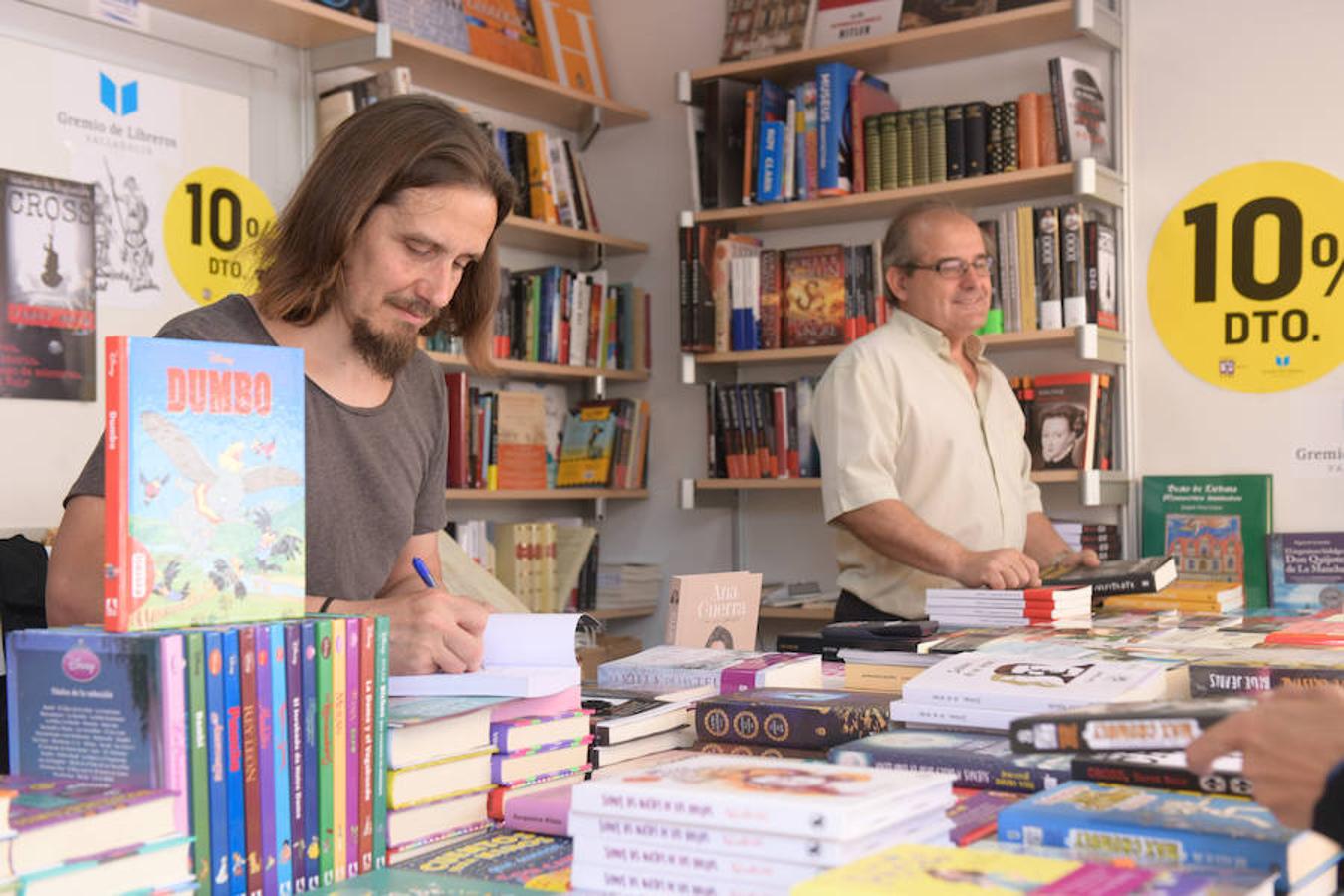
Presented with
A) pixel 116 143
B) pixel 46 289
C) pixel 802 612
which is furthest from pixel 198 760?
pixel 802 612

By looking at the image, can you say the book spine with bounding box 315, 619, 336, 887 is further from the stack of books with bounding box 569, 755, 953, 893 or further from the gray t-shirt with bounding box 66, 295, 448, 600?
the gray t-shirt with bounding box 66, 295, 448, 600

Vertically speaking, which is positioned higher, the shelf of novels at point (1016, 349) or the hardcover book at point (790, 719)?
the shelf of novels at point (1016, 349)

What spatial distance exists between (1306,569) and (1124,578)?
1.60 meters

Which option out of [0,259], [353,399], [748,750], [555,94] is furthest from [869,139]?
[748,750]

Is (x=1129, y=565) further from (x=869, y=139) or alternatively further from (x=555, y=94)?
(x=555, y=94)

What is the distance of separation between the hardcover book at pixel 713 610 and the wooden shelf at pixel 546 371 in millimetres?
1956

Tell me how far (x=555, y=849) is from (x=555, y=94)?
3762 mm

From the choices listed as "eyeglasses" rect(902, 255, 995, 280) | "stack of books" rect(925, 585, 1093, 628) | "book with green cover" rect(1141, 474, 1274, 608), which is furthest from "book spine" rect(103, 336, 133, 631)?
"book with green cover" rect(1141, 474, 1274, 608)

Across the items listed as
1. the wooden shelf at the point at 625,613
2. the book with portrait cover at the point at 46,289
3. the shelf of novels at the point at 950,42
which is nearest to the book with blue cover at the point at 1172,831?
the book with portrait cover at the point at 46,289

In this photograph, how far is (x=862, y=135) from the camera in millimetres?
4391

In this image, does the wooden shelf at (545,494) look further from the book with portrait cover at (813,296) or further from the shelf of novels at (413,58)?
the shelf of novels at (413,58)

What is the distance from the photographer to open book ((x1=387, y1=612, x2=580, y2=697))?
1.47 metres

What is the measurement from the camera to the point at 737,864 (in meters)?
1.05

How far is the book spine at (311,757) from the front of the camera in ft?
4.03
